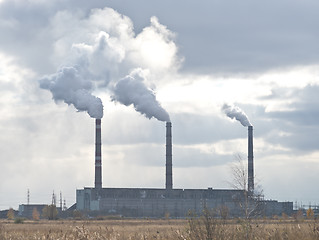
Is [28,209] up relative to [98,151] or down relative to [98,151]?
down

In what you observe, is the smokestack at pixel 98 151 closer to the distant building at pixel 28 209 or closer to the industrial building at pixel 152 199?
the industrial building at pixel 152 199

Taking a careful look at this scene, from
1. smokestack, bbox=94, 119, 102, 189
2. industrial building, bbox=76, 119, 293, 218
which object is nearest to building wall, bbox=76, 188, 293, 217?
industrial building, bbox=76, 119, 293, 218

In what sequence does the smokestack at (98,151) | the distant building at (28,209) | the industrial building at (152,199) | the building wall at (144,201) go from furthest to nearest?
the distant building at (28,209) < the building wall at (144,201) < the industrial building at (152,199) < the smokestack at (98,151)

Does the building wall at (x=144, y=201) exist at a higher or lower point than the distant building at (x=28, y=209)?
higher

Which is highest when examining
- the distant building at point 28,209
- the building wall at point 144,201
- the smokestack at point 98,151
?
the smokestack at point 98,151

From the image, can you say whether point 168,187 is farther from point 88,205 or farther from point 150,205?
point 88,205

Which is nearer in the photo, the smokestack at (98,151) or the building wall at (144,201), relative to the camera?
the smokestack at (98,151)

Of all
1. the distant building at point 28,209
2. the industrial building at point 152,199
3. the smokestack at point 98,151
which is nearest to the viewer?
the smokestack at point 98,151

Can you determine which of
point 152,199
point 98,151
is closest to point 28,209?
point 152,199

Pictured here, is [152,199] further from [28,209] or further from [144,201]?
[28,209]

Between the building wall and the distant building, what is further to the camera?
the distant building

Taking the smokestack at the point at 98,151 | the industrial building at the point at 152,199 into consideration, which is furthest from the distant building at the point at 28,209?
the smokestack at the point at 98,151

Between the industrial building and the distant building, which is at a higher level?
the industrial building

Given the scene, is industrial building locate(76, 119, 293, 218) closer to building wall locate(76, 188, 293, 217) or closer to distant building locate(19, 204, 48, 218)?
building wall locate(76, 188, 293, 217)
